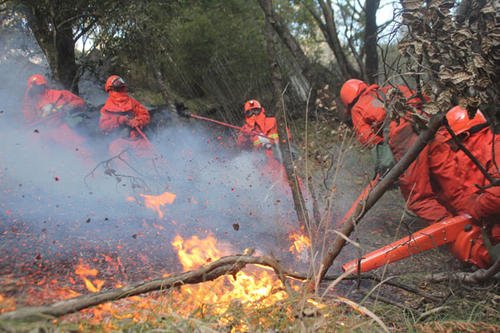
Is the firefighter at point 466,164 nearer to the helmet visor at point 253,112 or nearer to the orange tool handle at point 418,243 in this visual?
the orange tool handle at point 418,243

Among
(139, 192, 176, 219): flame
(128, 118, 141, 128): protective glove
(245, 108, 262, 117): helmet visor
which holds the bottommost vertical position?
(139, 192, 176, 219): flame

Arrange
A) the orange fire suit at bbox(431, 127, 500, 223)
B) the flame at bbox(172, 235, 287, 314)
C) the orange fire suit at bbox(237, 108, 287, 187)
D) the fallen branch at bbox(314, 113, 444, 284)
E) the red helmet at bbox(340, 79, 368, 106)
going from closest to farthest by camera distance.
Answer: the fallen branch at bbox(314, 113, 444, 284) → the flame at bbox(172, 235, 287, 314) → the orange fire suit at bbox(431, 127, 500, 223) → the red helmet at bbox(340, 79, 368, 106) → the orange fire suit at bbox(237, 108, 287, 187)

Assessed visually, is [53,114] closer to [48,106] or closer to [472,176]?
[48,106]

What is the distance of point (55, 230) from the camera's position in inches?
172

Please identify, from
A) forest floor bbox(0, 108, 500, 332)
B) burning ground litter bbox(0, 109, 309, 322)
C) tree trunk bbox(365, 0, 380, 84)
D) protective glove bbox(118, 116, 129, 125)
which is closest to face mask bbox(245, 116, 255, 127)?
burning ground litter bbox(0, 109, 309, 322)

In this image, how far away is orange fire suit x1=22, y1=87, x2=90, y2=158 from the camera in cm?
671

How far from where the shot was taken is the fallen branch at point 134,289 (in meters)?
1.83

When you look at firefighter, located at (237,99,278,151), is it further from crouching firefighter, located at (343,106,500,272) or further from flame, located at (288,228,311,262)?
crouching firefighter, located at (343,106,500,272)

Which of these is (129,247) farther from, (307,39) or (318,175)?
(307,39)

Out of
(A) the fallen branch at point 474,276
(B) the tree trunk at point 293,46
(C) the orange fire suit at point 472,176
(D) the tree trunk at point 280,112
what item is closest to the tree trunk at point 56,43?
(B) the tree trunk at point 293,46

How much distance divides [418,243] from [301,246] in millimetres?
1183

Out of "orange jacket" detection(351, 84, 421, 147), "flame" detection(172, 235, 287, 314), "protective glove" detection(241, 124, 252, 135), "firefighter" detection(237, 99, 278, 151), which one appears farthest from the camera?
"firefighter" detection(237, 99, 278, 151)

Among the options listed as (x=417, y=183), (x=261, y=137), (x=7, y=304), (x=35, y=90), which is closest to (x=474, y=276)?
(x=417, y=183)

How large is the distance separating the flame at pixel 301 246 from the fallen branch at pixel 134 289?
5.45 feet
